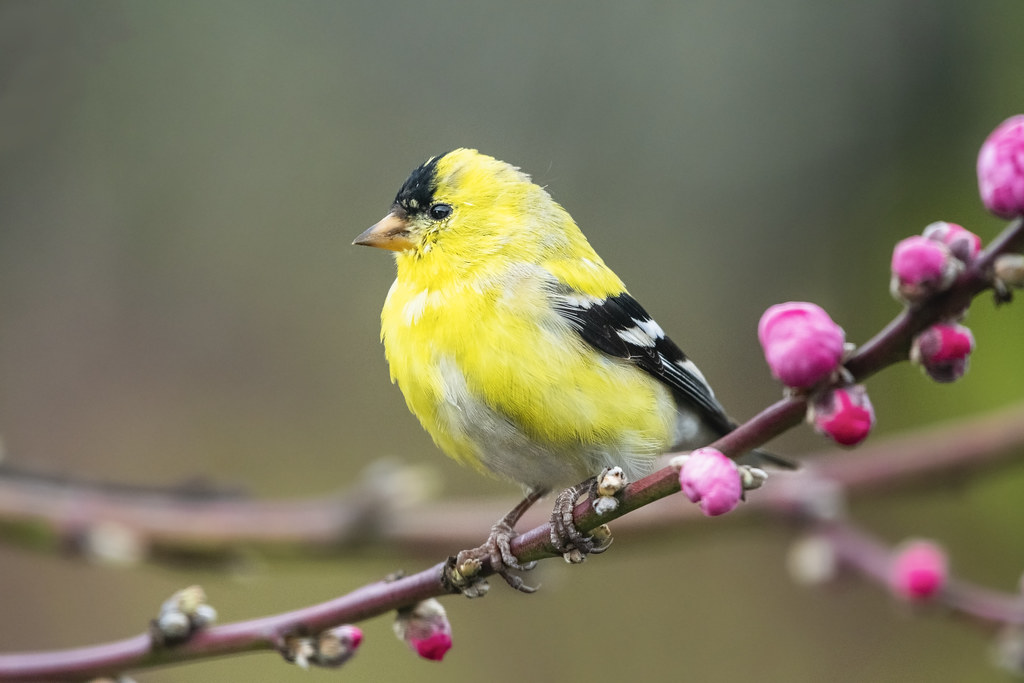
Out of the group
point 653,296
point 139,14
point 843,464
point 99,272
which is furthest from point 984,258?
point 139,14

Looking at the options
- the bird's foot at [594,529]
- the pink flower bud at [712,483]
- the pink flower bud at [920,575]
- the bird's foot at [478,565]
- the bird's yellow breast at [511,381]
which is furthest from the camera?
the pink flower bud at [920,575]

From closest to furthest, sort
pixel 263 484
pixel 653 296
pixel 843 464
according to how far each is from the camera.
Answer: pixel 843 464 → pixel 653 296 → pixel 263 484

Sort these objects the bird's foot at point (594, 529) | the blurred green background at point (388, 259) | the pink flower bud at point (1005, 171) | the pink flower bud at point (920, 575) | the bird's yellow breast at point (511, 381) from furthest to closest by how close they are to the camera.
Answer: the blurred green background at point (388, 259) < the pink flower bud at point (920, 575) < the bird's yellow breast at point (511, 381) < the bird's foot at point (594, 529) < the pink flower bud at point (1005, 171)

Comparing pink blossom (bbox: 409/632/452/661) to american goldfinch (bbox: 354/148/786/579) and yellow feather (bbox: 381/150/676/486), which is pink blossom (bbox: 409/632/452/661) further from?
yellow feather (bbox: 381/150/676/486)

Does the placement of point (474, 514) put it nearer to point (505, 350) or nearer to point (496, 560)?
point (505, 350)

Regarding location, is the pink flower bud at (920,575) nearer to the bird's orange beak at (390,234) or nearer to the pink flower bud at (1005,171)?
the bird's orange beak at (390,234)

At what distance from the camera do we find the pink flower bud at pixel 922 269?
0.65 meters

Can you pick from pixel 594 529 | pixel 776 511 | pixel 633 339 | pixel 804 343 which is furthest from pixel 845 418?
pixel 776 511

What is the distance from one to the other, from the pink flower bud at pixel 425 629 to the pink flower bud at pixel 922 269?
0.60 m

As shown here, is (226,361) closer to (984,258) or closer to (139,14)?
(139,14)

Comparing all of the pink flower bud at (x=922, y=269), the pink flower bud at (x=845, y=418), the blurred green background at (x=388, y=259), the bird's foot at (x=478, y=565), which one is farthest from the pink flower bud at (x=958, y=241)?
the blurred green background at (x=388, y=259)

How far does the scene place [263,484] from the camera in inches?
150

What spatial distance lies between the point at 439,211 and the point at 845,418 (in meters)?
1.00

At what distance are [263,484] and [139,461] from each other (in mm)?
471
